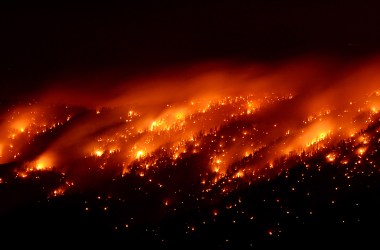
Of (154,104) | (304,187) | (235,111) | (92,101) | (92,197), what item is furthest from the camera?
(92,101)

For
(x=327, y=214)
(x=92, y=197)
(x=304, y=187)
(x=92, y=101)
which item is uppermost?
(x=92, y=101)

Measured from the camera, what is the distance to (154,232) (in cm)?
1678

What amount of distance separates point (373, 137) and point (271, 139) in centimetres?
365

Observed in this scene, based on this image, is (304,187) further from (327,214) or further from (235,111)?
(235,111)

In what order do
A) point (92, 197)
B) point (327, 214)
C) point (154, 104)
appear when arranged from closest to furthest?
point (327, 214)
point (92, 197)
point (154, 104)

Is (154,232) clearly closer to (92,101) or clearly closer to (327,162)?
(327,162)

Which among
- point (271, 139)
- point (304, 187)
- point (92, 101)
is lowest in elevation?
point (304, 187)

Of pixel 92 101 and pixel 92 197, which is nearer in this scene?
pixel 92 197

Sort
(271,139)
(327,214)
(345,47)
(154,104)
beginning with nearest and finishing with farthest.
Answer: (327,214)
(271,139)
(154,104)
(345,47)

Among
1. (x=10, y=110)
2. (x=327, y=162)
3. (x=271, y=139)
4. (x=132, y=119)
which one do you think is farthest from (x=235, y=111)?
(x=10, y=110)

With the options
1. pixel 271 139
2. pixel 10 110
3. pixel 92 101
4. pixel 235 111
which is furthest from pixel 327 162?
pixel 10 110

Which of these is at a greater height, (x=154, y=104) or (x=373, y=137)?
(x=154, y=104)

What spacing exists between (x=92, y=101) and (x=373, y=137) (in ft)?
44.6

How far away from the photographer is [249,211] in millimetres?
16672
